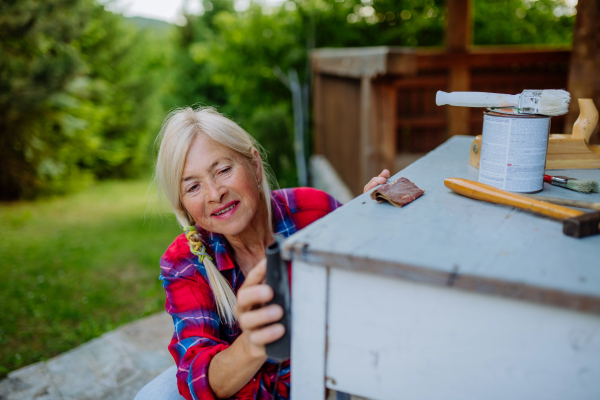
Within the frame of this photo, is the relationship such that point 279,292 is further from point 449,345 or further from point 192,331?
point 192,331

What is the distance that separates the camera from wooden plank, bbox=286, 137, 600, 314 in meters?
0.68


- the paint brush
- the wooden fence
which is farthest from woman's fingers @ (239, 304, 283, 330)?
the wooden fence

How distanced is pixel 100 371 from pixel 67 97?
21.2 feet

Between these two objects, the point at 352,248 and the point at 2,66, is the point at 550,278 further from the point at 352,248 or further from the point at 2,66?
the point at 2,66

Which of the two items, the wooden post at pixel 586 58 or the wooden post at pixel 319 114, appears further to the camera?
the wooden post at pixel 319 114

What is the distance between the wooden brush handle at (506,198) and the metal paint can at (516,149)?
104mm

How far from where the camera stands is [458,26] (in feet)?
17.9

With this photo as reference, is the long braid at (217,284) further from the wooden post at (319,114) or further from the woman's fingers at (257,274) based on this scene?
the wooden post at (319,114)

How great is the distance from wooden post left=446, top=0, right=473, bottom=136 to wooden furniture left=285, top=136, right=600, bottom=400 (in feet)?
15.7

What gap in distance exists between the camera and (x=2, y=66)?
248 inches

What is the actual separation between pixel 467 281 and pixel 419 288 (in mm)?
89

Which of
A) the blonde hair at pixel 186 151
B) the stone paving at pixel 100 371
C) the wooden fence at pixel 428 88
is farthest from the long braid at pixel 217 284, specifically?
the wooden fence at pixel 428 88

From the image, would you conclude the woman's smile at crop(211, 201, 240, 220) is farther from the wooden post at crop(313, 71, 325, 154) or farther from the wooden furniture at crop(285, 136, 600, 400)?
the wooden post at crop(313, 71, 325, 154)

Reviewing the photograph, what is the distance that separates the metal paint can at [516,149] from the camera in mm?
1090
